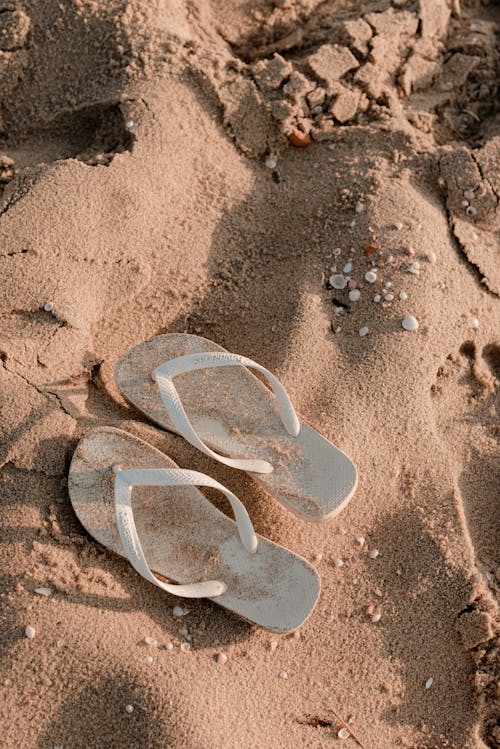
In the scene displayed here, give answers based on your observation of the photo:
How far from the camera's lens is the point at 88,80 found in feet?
9.64

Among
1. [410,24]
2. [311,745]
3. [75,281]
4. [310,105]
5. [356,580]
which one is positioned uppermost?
[410,24]

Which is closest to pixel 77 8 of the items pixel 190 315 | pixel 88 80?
pixel 88 80

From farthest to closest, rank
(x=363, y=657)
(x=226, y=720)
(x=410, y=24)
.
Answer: (x=410, y=24) < (x=363, y=657) < (x=226, y=720)

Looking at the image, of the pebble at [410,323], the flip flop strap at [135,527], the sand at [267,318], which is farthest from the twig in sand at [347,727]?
the pebble at [410,323]

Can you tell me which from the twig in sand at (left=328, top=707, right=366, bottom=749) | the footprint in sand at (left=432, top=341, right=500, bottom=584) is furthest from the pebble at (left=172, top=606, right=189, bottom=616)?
the footprint in sand at (left=432, top=341, right=500, bottom=584)

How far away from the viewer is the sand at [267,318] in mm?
2248

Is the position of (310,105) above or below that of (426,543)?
above

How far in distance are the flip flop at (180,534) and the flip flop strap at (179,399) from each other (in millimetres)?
121

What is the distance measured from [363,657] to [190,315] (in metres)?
1.22

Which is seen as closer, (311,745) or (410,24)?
(311,745)

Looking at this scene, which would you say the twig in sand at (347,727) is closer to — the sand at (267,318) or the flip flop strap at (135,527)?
the sand at (267,318)

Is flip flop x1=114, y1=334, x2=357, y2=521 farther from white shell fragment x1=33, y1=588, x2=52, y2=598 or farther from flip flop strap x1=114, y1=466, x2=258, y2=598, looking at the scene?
white shell fragment x1=33, y1=588, x2=52, y2=598

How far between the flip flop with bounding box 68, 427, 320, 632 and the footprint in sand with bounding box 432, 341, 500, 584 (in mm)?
577

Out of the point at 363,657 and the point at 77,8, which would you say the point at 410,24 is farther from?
the point at 363,657
